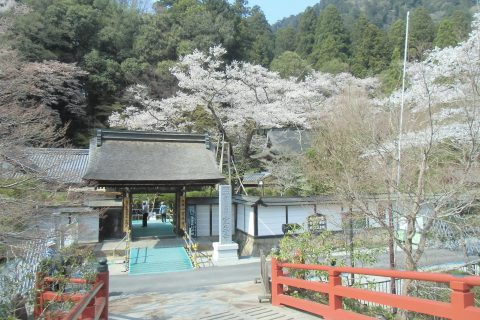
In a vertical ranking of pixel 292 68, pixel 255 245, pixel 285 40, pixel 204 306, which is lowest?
pixel 204 306

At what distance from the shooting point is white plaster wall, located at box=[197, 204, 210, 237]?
18062mm

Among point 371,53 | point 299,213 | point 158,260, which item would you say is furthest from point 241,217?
point 371,53

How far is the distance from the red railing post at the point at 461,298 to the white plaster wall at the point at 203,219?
600 inches

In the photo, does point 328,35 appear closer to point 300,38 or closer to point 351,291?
point 300,38

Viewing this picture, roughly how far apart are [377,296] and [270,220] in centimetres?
1169

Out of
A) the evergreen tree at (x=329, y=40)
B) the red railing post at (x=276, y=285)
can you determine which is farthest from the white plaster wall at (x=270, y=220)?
the evergreen tree at (x=329, y=40)

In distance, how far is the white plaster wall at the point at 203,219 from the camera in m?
18.1

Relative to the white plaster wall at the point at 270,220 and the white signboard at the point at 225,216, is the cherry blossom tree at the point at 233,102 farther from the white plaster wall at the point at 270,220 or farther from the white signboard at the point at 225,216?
the white signboard at the point at 225,216

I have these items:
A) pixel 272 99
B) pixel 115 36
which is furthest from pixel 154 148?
pixel 115 36

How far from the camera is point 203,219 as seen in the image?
59.5 ft

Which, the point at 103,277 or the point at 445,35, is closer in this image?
the point at 103,277

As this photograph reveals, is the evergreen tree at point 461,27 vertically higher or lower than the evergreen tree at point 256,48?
lower

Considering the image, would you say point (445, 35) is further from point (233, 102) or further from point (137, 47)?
point (137, 47)

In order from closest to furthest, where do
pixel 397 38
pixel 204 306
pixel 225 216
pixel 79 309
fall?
pixel 79 309, pixel 204 306, pixel 225 216, pixel 397 38
